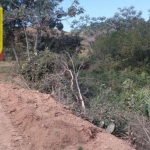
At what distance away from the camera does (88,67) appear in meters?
21.8

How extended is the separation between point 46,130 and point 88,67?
15.1 metres

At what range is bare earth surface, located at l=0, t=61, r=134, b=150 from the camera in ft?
21.0

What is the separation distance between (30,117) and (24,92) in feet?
6.10

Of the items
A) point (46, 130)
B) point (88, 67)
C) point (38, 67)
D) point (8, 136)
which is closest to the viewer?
point (8, 136)

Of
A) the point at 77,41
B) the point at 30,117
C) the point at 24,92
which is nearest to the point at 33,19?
the point at 77,41

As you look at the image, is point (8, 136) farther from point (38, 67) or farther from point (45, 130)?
point (38, 67)

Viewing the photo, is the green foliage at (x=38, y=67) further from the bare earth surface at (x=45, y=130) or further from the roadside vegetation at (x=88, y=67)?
the bare earth surface at (x=45, y=130)

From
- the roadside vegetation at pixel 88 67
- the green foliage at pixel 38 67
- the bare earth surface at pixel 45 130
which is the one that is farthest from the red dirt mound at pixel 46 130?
the green foliage at pixel 38 67

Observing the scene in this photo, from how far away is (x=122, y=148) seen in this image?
6.41 meters

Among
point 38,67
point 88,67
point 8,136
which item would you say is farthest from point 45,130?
point 88,67

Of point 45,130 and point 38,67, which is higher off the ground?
point 38,67

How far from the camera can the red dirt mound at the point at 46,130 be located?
253 inches

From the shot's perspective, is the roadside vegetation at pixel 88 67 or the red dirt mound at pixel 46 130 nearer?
the red dirt mound at pixel 46 130

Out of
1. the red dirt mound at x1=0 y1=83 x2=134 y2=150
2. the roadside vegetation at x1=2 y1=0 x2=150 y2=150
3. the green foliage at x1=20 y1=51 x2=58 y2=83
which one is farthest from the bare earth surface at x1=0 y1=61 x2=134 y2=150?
the green foliage at x1=20 y1=51 x2=58 y2=83
